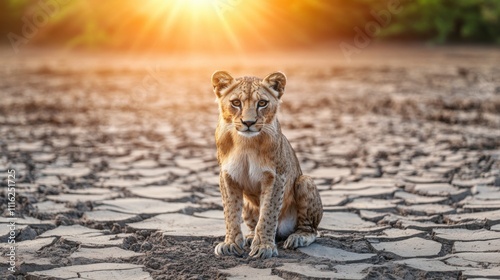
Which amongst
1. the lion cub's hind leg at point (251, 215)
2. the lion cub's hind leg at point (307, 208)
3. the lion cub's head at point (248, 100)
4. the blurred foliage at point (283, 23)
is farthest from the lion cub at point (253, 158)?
the blurred foliage at point (283, 23)

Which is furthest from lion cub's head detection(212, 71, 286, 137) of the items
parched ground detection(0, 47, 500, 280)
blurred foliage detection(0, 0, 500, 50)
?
blurred foliage detection(0, 0, 500, 50)

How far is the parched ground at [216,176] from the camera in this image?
4539 mm

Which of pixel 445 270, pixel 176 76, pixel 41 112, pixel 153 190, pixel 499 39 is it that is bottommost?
pixel 445 270

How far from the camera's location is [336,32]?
83.6 ft

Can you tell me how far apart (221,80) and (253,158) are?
1.72ft

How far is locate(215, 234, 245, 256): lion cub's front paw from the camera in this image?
4613 millimetres

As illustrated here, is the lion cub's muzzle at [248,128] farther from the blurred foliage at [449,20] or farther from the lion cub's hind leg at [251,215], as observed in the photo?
the blurred foliage at [449,20]

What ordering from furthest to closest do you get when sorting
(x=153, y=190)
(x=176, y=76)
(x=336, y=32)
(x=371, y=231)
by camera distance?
(x=336, y=32)
(x=176, y=76)
(x=153, y=190)
(x=371, y=231)

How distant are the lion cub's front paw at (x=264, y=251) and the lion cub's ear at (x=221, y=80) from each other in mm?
959

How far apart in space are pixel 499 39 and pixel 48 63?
13817 mm

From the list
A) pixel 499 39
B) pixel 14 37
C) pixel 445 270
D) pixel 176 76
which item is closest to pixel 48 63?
pixel 176 76

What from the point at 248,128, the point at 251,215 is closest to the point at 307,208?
the point at 251,215

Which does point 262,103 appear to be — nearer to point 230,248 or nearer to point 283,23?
point 230,248

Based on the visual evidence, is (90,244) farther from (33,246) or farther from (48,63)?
(48,63)
